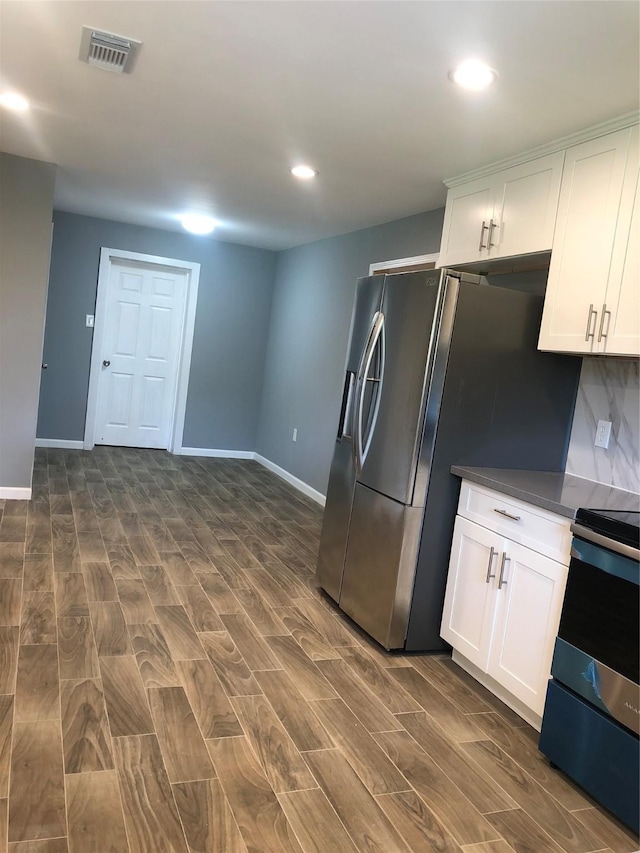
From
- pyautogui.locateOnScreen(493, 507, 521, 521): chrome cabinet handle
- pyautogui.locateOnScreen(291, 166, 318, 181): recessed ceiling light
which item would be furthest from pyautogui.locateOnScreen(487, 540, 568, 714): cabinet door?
pyautogui.locateOnScreen(291, 166, 318, 181): recessed ceiling light

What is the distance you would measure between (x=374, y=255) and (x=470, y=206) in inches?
71.9

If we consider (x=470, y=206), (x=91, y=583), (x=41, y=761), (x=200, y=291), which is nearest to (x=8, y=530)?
(x=91, y=583)

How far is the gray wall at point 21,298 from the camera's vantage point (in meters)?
4.35

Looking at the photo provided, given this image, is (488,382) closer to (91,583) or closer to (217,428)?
(91,583)

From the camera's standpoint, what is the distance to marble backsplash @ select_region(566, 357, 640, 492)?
108 inches

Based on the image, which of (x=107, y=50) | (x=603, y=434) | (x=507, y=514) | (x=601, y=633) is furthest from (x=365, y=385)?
(x=107, y=50)

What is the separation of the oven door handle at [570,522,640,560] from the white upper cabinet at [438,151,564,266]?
129cm

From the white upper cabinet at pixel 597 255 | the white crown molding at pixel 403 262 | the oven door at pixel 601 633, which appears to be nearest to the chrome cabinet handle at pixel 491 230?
the white upper cabinet at pixel 597 255

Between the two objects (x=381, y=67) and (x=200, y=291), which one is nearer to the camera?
(x=381, y=67)

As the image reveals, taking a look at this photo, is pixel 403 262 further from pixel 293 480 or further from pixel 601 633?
pixel 601 633

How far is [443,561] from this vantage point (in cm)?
296

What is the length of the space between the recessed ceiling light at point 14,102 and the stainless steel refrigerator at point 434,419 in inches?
78.9

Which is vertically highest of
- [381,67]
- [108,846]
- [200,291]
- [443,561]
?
[381,67]

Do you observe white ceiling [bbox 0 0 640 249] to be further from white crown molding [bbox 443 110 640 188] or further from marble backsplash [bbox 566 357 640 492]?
marble backsplash [bbox 566 357 640 492]
